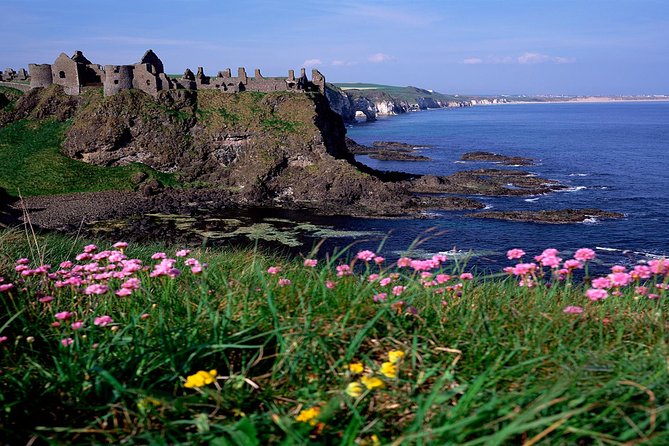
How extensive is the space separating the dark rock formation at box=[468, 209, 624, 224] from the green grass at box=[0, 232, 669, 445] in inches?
1786

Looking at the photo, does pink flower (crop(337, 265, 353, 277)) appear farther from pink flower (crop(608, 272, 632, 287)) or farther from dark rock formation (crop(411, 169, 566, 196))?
dark rock formation (crop(411, 169, 566, 196))

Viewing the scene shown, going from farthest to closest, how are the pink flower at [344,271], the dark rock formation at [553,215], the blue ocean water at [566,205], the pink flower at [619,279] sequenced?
the dark rock formation at [553,215] → the blue ocean water at [566,205] → the pink flower at [344,271] → the pink flower at [619,279]

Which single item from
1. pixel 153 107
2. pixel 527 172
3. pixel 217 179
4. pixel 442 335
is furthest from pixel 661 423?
pixel 527 172

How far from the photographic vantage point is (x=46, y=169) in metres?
57.3

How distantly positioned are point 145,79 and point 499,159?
54.0 meters

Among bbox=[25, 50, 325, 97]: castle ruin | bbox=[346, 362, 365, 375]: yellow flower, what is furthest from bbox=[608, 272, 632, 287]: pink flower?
bbox=[25, 50, 325, 97]: castle ruin

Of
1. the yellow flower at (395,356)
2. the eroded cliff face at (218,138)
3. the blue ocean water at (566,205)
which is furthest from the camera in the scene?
the eroded cliff face at (218,138)

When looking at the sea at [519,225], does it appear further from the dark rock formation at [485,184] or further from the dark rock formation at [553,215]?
the dark rock formation at [485,184]

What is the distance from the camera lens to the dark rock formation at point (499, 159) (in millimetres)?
81425

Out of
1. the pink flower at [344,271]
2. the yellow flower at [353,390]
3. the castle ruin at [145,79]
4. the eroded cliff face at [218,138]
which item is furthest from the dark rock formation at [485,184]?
the yellow flower at [353,390]

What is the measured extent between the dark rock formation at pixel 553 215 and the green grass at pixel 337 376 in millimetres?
45375

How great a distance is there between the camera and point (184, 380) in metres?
3.16

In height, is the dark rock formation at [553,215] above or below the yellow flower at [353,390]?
below

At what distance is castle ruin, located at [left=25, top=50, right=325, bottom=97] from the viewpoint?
63781 millimetres
